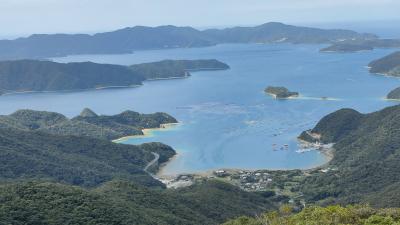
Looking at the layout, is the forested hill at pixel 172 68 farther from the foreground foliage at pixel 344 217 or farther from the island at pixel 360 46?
the foreground foliage at pixel 344 217

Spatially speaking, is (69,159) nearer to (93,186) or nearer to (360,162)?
(93,186)

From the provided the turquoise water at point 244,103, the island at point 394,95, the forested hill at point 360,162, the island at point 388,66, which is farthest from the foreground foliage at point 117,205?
the island at point 388,66

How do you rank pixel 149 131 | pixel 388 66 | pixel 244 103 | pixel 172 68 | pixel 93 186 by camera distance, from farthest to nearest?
1. pixel 172 68
2. pixel 388 66
3. pixel 244 103
4. pixel 149 131
5. pixel 93 186

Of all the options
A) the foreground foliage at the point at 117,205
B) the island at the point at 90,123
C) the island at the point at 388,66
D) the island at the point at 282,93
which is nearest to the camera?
the foreground foliage at the point at 117,205

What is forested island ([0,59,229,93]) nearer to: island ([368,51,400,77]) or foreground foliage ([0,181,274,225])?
island ([368,51,400,77])

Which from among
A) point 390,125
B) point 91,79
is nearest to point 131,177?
point 390,125

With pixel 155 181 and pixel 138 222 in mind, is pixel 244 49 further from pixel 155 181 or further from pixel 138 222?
pixel 138 222

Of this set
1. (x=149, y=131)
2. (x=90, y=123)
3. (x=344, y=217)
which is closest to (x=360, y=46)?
(x=149, y=131)

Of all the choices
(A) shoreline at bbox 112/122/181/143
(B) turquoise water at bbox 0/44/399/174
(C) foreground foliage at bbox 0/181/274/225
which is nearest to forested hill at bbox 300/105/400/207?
(B) turquoise water at bbox 0/44/399/174
